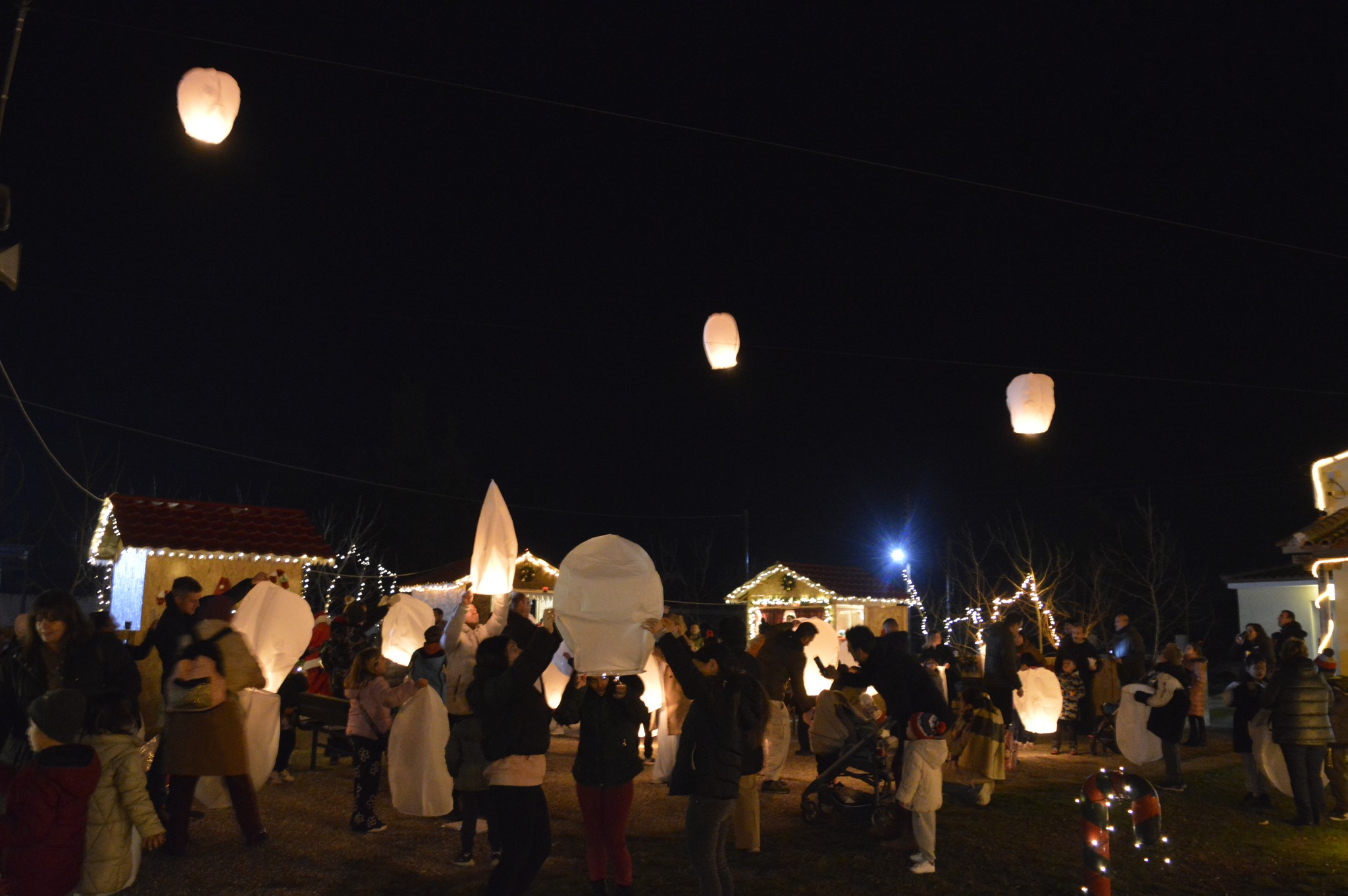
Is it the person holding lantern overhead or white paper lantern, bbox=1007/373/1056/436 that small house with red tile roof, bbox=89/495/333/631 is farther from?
white paper lantern, bbox=1007/373/1056/436

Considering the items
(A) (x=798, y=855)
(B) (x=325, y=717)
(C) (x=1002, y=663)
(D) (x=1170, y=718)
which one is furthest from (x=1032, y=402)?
(B) (x=325, y=717)

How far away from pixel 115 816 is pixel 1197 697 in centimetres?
1318

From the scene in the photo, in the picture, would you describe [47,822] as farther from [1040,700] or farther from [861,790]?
[1040,700]

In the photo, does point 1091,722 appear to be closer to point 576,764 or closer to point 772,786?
point 772,786

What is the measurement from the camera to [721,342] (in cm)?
1111

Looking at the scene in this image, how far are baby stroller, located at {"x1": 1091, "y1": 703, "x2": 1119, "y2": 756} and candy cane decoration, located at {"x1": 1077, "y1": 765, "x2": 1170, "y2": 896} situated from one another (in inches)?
348

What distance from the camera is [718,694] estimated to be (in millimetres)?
5711

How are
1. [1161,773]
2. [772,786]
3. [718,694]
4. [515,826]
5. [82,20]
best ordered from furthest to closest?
1. [1161,773]
2. [772,786]
3. [82,20]
4. [718,694]
5. [515,826]

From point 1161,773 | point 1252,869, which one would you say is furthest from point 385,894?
point 1161,773

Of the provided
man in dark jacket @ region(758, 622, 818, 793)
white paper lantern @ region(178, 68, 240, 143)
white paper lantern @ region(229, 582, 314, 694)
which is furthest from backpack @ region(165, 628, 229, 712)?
man in dark jacket @ region(758, 622, 818, 793)

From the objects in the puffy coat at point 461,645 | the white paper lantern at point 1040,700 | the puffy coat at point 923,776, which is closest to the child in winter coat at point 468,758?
the puffy coat at point 461,645

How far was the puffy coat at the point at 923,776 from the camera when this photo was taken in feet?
22.9

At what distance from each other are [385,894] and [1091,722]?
10.9 m

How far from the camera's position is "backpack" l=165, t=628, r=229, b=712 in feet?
20.6
